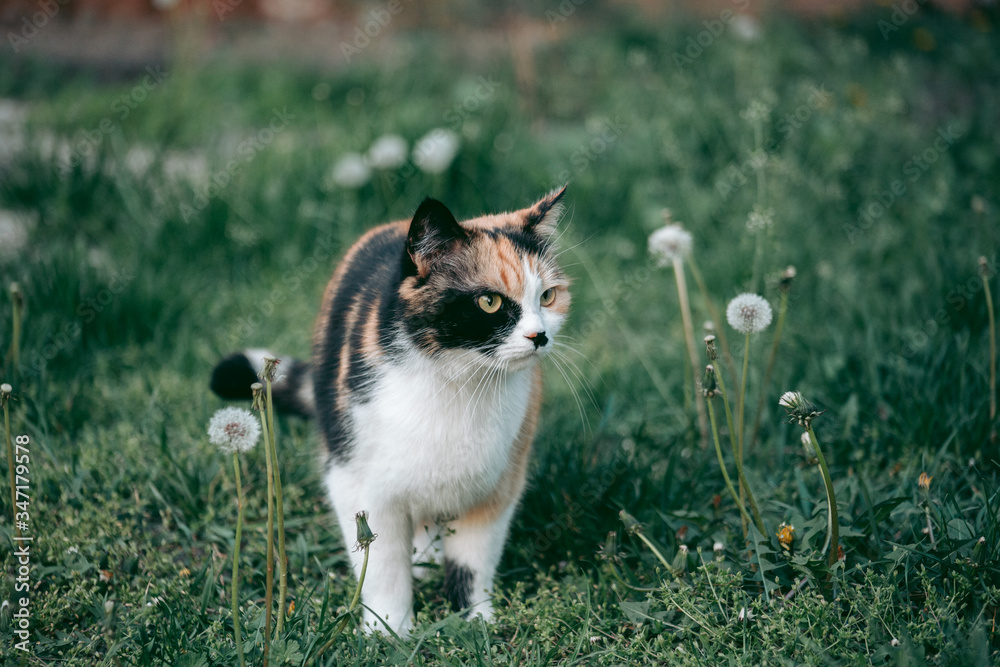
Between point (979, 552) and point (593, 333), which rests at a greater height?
point (979, 552)

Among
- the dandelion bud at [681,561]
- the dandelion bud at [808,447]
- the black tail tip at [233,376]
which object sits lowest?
the dandelion bud at [681,561]

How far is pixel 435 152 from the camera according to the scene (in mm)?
3393

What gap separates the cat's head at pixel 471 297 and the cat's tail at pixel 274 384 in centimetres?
57

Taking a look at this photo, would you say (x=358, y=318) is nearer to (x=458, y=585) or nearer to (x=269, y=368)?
(x=269, y=368)

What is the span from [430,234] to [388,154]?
1.84 metres

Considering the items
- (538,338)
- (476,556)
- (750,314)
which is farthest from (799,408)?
(476,556)

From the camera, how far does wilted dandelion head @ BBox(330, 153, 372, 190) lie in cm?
353

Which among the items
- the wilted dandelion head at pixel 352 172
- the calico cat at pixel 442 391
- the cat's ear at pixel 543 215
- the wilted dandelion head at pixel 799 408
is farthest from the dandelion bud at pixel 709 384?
the wilted dandelion head at pixel 352 172

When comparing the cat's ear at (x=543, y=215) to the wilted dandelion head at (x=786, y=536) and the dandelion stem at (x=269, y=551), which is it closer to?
the dandelion stem at (x=269, y=551)

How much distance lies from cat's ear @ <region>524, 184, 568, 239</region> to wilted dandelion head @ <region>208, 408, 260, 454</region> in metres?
0.87

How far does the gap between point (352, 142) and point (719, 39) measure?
2544mm

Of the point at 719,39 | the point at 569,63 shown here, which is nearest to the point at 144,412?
the point at 569,63

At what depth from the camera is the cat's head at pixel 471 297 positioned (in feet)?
5.69

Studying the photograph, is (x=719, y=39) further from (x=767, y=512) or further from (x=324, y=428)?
(x=324, y=428)
